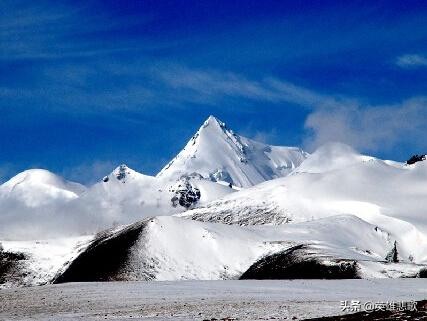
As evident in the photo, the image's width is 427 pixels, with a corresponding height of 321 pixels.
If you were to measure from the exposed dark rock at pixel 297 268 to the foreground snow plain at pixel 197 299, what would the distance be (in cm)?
4503

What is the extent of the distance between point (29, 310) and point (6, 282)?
399 feet

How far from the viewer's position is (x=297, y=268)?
142 meters

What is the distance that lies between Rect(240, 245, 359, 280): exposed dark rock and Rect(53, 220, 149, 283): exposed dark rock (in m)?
27.1

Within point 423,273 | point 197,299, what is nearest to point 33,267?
point 423,273

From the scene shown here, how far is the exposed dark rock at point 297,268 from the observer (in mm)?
128625

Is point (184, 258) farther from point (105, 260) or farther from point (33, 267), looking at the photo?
point (33, 267)

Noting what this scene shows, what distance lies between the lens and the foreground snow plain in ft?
175

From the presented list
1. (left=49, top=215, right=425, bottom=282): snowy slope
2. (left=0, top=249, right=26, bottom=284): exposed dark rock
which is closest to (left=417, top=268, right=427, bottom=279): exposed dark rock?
(left=49, top=215, right=425, bottom=282): snowy slope

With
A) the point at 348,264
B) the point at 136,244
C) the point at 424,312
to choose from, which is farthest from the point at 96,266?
the point at 424,312

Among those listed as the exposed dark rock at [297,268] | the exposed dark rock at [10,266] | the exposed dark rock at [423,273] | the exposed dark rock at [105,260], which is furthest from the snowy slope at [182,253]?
the exposed dark rock at [423,273]

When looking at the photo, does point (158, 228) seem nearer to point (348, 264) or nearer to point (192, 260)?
point (192, 260)

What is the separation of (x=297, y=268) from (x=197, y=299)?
8088cm

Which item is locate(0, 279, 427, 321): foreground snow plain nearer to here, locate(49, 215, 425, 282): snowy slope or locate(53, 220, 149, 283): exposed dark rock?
locate(49, 215, 425, 282): snowy slope

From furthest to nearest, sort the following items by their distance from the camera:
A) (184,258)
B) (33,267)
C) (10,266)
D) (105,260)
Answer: (33,267) → (10,266) → (105,260) → (184,258)
